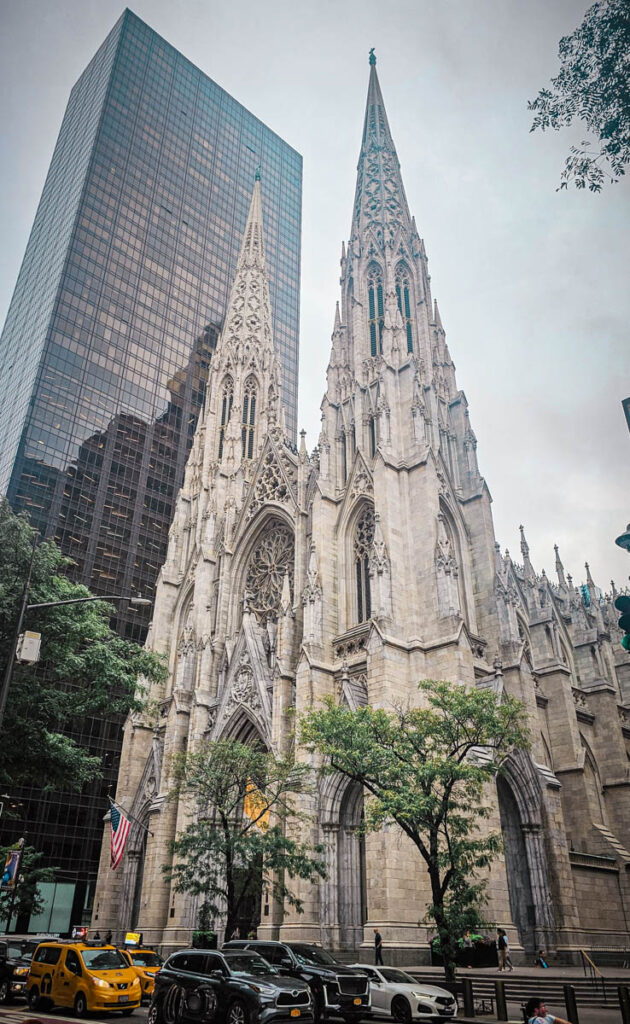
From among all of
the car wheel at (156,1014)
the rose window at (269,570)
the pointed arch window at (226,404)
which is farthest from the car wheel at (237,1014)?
the pointed arch window at (226,404)

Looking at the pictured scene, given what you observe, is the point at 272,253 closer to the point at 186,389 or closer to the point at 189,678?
the point at 186,389

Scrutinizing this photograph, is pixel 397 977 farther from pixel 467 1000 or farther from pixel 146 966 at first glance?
pixel 146 966

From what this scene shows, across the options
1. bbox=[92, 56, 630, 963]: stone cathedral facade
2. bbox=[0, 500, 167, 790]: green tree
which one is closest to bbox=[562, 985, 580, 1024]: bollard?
bbox=[92, 56, 630, 963]: stone cathedral facade

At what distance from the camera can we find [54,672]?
22.0m

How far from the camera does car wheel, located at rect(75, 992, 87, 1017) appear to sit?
45.4 ft

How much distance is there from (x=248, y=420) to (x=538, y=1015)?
40.6 metres

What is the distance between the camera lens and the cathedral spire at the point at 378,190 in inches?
1699

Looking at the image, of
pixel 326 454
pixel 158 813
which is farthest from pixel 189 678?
pixel 326 454

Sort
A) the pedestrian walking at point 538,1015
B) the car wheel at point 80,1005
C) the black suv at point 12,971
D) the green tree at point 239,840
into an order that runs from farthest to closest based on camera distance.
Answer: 1. the green tree at point 239,840
2. the black suv at point 12,971
3. the car wheel at point 80,1005
4. the pedestrian walking at point 538,1015

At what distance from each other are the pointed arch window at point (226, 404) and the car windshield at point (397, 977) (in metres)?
34.6

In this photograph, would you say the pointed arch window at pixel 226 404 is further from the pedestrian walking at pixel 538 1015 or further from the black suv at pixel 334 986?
the pedestrian walking at pixel 538 1015

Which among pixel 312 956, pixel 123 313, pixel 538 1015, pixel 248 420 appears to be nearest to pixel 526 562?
pixel 248 420

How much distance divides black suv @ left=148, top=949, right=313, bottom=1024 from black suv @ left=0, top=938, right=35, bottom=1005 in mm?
5953

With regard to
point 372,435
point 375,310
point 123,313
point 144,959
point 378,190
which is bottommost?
point 144,959
